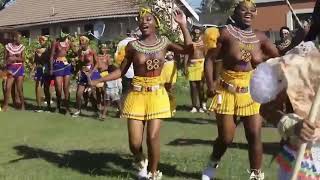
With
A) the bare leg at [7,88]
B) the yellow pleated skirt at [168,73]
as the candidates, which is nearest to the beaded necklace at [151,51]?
the yellow pleated skirt at [168,73]

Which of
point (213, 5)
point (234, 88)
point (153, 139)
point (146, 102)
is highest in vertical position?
point (234, 88)

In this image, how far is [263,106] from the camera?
389 cm

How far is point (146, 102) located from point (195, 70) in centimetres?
709

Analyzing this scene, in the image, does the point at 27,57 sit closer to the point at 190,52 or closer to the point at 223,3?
the point at 190,52

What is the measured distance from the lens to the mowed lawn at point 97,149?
7.81 m

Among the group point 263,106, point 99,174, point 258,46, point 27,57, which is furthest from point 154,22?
point 27,57

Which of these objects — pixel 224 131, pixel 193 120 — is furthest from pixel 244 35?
pixel 193 120

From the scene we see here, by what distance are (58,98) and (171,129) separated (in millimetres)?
3202

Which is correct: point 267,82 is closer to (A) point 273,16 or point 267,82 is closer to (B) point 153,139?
(B) point 153,139

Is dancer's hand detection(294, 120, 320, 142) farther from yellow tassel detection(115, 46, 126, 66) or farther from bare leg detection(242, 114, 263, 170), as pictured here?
yellow tassel detection(115, 46, 126, 66)

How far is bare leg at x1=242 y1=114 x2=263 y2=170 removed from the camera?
6965 mm

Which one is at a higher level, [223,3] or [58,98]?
[58,98]

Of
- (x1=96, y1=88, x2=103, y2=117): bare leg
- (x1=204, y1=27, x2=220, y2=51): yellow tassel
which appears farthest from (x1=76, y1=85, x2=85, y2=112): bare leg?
(x1=204, y1=27, x2=220, y2=51): yellow tassel

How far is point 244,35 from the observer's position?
6871 millimetres
